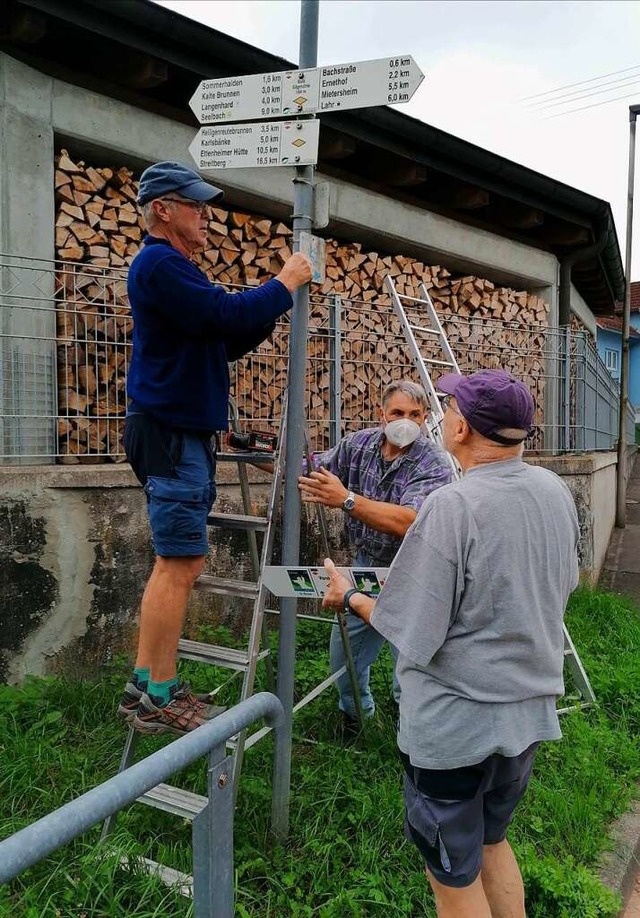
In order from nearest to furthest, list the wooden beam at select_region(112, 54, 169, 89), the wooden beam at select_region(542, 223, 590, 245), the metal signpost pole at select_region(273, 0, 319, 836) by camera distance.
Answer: the metal signpost pole at select_region(273, 0, 319, 836) < the wooden beam at select_region(112, 54, 169, 89) < the wooden beam at select_region(542, 223, 590, 245)

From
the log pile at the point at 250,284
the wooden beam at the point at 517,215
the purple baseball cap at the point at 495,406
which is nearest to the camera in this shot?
the purple baseball cap at the point at 495,406

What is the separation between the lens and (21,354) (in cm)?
459

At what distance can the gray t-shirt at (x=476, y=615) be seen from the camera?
191 cm

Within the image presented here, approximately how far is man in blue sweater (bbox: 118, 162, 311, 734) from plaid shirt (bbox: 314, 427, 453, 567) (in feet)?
3.15

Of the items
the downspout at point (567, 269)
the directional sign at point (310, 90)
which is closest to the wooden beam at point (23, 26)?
the directional sign at point (310, 90)

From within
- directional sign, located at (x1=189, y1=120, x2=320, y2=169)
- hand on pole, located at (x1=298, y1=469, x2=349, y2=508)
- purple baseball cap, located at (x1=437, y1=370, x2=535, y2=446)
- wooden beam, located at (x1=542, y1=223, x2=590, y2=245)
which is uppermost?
wooden beam, located at (x1=542, y1=223, x2=590, y2=245)

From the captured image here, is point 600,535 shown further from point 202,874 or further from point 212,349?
point 202,874

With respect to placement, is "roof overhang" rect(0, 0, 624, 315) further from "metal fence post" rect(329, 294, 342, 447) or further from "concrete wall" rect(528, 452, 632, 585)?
"concrete wall" rect(528, 452, 632, 585)

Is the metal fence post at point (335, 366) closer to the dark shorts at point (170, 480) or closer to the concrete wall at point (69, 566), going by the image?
the concrete wall at point (69, 566)

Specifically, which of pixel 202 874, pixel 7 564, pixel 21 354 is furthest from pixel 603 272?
pixel 202 874

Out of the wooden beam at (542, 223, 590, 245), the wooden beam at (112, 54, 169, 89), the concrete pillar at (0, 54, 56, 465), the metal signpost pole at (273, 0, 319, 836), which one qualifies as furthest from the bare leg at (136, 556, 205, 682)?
the wooden beam at (542, 223, 590, 245)

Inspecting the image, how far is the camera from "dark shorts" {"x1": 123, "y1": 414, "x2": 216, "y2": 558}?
251 cm

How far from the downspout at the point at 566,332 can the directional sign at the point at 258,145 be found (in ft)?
19.1

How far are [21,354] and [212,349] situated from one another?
8.26ft
